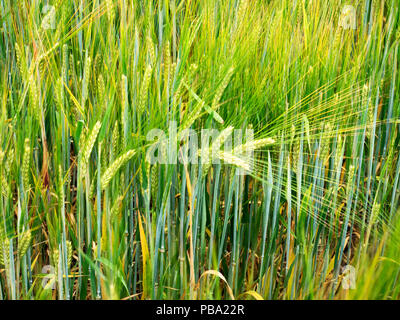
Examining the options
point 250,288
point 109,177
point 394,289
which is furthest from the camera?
point 250,288

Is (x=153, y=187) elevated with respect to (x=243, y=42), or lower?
lower

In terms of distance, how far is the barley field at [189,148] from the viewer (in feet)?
2.34

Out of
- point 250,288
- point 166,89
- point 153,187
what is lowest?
point 250,288

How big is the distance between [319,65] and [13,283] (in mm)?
722

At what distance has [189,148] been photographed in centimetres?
78

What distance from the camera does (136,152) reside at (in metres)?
0.72

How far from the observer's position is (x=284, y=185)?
2.63ft

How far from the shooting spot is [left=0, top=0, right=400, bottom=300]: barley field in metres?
0.71

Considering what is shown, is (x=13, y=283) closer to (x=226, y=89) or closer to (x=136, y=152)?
(x=136, y=152)

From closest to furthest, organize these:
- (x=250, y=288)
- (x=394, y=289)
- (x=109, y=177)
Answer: (x=109, y=177) → (x=394, y=289) → (x=250, y=288)
